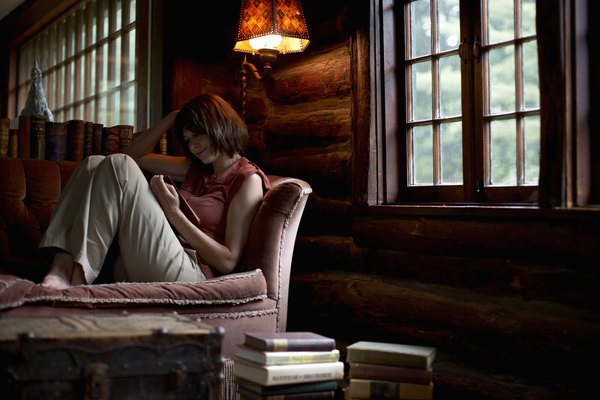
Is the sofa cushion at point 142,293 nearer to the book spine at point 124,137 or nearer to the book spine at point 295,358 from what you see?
the book spine at point 295,358

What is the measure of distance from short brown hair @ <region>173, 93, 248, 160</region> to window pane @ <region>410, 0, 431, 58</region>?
87 cm

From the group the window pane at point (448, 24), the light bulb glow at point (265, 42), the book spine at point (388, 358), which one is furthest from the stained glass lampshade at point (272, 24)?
the book spine at point (388, 358)

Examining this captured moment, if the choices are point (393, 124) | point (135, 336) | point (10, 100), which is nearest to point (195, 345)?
point (135, 336)

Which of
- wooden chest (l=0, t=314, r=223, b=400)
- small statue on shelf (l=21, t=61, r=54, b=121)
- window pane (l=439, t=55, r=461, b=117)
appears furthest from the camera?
small statue on shelf (l=21, t=61, r=54, b=121)

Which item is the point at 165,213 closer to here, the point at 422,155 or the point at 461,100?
the point at 422,155

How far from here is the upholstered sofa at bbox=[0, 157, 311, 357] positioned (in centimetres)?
230

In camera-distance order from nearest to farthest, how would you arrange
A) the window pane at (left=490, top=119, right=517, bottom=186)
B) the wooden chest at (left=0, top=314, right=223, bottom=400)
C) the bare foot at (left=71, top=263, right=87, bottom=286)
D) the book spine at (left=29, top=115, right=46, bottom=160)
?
the wooden chest at (left=0, top=314, right=223, bottom=400) → the bare foot at (left=71, top=263, right=87, bottom=286) → the window pane at (left=490, top=119, right=517, bottom=186) → the book spine at (left=29, top=115, right=46, bottom=160)

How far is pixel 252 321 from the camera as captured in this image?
2664 mm

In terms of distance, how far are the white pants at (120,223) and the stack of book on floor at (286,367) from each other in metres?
0.51

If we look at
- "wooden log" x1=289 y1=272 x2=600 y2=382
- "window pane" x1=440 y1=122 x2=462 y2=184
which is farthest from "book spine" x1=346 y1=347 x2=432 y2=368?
"window pane" x1=440 y1=122 x2=462 y2=184

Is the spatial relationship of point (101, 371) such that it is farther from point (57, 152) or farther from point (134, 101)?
point (134, 101)

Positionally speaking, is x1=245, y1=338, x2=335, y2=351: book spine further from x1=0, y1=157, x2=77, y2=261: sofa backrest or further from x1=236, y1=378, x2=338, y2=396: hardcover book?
x1=0, y1=157, x2=77, y2=261: sofa backrest

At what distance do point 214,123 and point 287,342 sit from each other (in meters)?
1.16

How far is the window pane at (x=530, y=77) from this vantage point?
2.59 m
